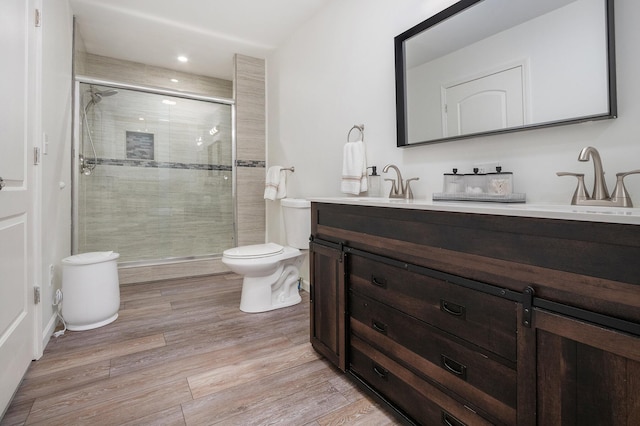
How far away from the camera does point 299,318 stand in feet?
7.42

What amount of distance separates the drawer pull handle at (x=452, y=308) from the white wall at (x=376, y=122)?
1.96ft

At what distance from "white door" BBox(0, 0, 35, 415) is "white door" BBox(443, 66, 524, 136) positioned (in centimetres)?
197

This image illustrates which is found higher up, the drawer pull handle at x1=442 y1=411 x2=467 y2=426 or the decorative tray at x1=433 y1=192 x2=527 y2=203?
the decorative tray at x1=433 y1=192 x2=527 y2=203

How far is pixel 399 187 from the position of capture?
69.9 inches

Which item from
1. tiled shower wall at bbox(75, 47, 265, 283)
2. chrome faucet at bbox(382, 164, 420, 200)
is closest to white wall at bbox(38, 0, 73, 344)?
tiled shower wall at bbox(75, 47, 265, 283)

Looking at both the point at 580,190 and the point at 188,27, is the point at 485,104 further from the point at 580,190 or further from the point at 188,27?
the point at 188,27

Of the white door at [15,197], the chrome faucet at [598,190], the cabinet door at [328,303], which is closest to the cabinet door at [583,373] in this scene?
the chrome faucet at [598,190]

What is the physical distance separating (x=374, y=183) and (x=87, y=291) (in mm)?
2041

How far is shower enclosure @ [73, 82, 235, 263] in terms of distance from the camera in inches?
119

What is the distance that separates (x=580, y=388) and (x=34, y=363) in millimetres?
2379

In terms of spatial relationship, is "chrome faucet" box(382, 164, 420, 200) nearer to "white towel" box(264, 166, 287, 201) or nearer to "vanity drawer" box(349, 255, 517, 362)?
"vanity drawer" box(349, 255, 517, 362)

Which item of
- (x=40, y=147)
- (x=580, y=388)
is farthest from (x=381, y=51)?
(x=40, y=147)

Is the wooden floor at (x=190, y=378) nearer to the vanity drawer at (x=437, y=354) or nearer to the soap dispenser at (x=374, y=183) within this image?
the vanity drawer at (x=437, y=354)

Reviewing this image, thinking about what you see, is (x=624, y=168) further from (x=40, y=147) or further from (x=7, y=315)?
(x=40, y=147)
